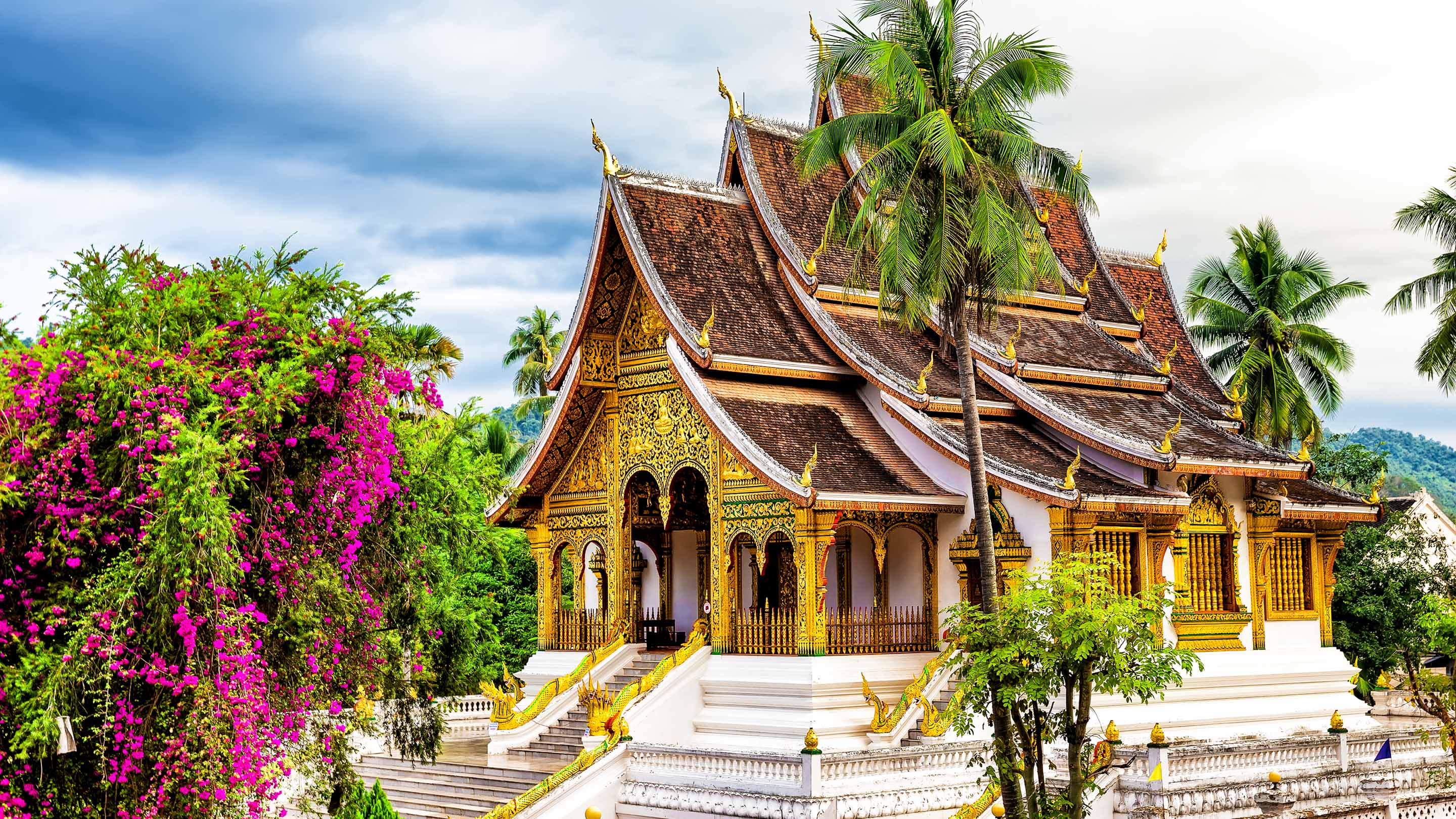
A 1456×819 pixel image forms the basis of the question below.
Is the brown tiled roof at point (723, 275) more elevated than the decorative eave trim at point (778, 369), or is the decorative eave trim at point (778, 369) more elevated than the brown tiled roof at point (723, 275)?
the brown tiled roof at point (723, 275)

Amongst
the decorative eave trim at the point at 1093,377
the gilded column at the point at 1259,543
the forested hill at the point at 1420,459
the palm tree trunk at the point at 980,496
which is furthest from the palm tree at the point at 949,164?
the forested hill at the point at 1420,459

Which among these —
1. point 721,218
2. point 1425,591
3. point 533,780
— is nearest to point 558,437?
point 721,218

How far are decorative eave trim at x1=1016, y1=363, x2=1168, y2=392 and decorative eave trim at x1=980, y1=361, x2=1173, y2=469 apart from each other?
0.34 m

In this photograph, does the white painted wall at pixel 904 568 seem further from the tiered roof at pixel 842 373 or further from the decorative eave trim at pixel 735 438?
the decorative eave trim at pixel 735 438

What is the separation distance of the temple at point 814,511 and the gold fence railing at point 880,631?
0.10 feet

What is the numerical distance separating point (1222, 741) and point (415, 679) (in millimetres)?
9114

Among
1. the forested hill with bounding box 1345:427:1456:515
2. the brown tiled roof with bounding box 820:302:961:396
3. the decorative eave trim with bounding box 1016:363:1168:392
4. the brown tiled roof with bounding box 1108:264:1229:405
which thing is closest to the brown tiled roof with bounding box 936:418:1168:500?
the brown tiled roof with bounding box 820:302:961:396

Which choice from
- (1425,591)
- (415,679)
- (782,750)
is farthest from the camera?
(1425,591)

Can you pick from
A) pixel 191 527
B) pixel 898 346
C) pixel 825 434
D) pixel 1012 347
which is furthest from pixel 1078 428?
pixel 191 527

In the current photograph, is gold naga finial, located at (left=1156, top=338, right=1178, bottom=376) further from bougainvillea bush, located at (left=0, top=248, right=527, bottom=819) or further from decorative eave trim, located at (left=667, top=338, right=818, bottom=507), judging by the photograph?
bougainvillea bush, located at (left=0, top=248, right=527, bottom=819)

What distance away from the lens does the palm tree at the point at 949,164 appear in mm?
15039

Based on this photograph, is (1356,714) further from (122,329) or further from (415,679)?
(122,329)

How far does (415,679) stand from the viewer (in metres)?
14.9

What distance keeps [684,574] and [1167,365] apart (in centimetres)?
740
